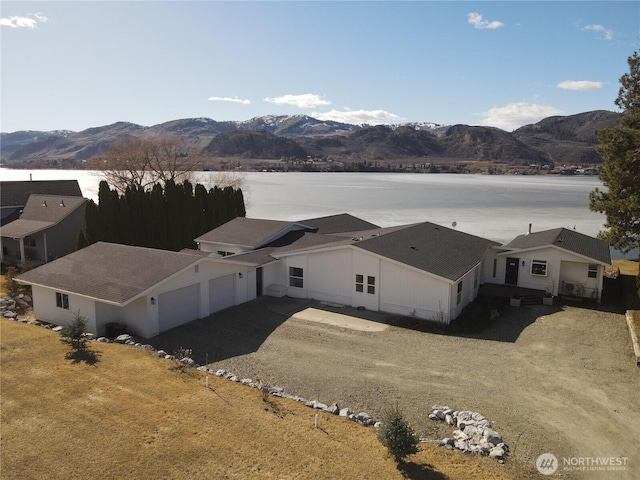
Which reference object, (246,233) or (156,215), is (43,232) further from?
(246,233)

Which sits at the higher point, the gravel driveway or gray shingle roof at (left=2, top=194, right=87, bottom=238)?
gray shingle roof at (left=2, top=194, right=87, bottom=238)

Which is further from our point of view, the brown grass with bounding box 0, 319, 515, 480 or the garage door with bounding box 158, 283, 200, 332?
the garage door with bounding box 158, 283, 200, 332

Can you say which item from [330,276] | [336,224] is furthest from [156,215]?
[330,276]

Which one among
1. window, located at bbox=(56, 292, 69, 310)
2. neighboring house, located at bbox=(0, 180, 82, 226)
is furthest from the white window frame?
neighboring house, located at bbox=(0, 180, 82, 226)

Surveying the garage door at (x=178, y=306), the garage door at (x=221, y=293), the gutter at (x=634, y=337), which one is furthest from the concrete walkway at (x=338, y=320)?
the gutter at (x=634, y=337)

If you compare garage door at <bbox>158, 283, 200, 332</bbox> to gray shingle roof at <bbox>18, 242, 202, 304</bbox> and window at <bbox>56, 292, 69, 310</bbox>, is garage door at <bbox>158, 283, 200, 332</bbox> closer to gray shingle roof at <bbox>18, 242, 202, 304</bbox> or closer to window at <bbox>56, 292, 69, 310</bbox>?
gray shingle roof at <bbox>18, 242, 202, 304</bbox>

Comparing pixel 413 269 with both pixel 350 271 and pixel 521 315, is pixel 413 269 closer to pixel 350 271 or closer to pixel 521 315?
pixel 350 271

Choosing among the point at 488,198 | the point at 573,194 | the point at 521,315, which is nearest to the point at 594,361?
the point at 521,315
